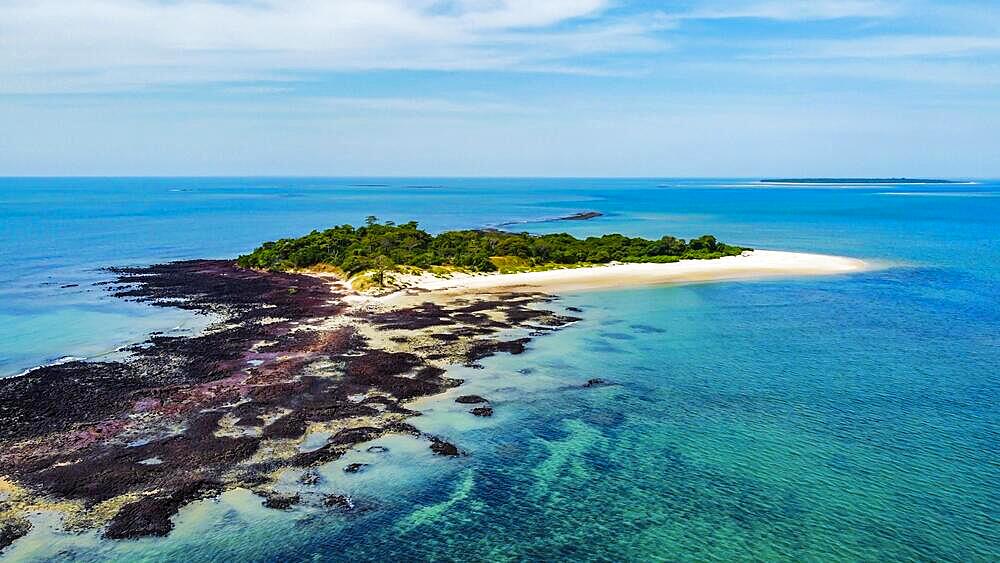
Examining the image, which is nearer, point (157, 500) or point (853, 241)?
point (157, 500)

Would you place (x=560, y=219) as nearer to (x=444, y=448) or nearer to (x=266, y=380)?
(x=266, y=380)

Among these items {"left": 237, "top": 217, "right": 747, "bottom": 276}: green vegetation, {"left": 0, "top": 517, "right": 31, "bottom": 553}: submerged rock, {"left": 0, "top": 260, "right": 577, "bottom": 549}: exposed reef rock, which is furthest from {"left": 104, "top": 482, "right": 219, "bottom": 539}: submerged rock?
{"left": 237, "top": 217, "right": 747, "bottom": 276}: green vegetation

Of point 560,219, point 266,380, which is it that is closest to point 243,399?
point 266,380

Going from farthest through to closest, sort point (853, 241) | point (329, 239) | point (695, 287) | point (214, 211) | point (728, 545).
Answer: point (214, 211), point (853, 241), point (329, 239), point (695, 287), point (728, 545)

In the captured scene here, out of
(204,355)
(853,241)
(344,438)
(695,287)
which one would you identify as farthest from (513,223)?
(344,438)

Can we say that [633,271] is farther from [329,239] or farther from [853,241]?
[853,241]

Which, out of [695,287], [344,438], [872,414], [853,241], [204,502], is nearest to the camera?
[204,502]
